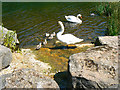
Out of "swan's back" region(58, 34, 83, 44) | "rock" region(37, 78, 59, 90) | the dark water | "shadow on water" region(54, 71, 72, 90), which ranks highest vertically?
the dark water

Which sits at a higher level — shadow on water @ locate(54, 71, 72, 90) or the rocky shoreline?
the rocky shoreline

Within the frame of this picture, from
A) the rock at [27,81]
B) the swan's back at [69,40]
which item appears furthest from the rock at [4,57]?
the swan's back at [69,40]

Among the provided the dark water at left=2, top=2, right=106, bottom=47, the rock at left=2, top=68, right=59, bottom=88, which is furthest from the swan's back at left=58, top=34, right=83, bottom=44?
the rock at left=2, top=68, right=59, bottom=88

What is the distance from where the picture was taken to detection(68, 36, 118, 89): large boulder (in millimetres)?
3304

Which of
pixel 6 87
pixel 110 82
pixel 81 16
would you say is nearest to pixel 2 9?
pixel 81 16

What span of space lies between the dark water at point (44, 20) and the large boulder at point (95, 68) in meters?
4.50

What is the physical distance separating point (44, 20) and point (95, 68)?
27.7 ft

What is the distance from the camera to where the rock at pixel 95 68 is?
3.31m

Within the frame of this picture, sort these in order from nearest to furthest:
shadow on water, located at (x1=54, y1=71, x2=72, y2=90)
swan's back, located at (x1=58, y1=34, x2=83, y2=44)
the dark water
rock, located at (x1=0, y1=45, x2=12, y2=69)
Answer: shadow on water, located at (x1=54, y1=71, x2=72, y2=90) < rock, located at (x1=0, y1=45, x2=12, y2=69) < swan's back, located at (x1=58, y1=34, x2=83, y2=44) < the dark water

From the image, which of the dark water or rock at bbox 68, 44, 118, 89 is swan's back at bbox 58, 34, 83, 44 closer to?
the dark water

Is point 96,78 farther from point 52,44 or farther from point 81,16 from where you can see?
point 81,16

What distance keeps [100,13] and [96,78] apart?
32.8ft

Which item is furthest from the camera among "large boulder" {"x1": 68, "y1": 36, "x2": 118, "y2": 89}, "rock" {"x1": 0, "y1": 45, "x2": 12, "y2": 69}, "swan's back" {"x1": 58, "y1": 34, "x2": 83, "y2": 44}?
"swan's back" {"x1": 58, "y1": 34, "x2": 83, "y2": 44}

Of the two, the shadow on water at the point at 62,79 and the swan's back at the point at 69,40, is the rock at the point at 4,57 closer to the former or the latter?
the shadow on water at the point at 62,79
